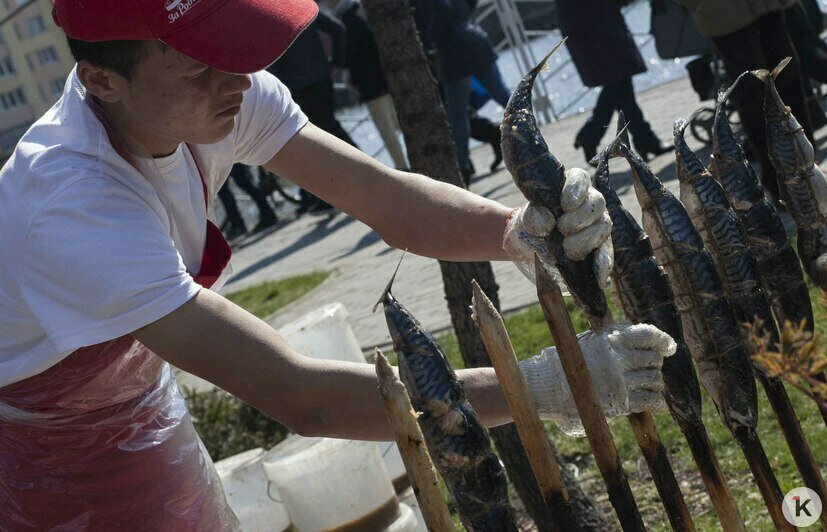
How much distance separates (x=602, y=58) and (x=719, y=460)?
12.0ft

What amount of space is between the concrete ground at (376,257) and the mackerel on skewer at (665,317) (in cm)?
308

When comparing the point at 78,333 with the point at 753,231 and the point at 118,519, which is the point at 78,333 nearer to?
the point at 118,519

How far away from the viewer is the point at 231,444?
4199mm

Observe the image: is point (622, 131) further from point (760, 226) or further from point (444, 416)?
Answer: point (444, 416)

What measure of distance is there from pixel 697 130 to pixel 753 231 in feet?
19.1

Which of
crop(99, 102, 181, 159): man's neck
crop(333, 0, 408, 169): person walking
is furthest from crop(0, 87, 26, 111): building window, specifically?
crop(99, 102, 181, 159): man's neck

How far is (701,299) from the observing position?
192 centimetres

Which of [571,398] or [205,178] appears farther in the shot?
[205,178]

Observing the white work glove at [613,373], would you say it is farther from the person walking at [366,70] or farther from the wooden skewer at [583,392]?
Result: the person walking at [366,70]

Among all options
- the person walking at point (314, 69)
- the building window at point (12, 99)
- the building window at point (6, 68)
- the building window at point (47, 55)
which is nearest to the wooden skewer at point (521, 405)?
the person walking at point (314, 69)

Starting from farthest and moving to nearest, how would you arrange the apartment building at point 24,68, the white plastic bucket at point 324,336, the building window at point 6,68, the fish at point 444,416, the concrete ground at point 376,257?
the building window at point 6,68 → the apartment building at point 24,68 → the concrete ground at point 376,257 → the white plastic bucket at point 324,336 → the fish at point 444,416

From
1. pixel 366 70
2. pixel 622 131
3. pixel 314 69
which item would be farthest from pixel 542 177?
pixel 366 70

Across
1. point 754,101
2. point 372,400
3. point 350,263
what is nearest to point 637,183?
point 372,400

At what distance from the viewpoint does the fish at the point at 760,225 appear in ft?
6.79
